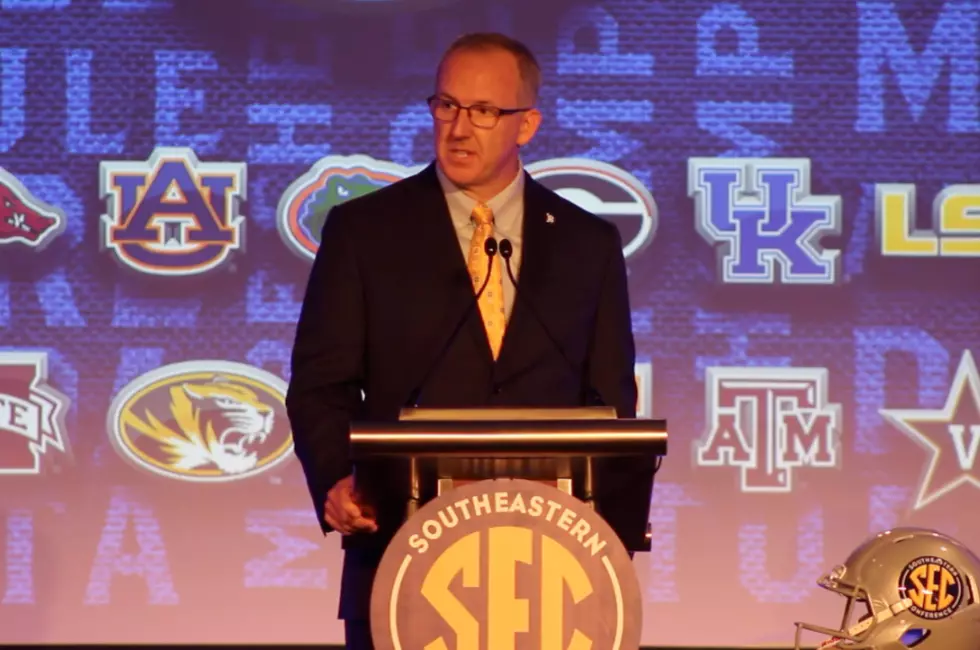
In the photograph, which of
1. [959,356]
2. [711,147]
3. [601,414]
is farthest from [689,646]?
[601,414]

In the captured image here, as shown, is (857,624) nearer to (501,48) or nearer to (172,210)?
(501,48)

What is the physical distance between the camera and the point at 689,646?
418 centimetres

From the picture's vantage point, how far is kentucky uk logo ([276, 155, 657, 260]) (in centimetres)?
413

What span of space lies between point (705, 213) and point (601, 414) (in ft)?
8.66

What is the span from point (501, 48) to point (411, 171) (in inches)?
84.6

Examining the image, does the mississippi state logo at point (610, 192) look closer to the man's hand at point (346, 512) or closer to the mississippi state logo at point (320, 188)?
the mississippi state logo at point (320, 188)

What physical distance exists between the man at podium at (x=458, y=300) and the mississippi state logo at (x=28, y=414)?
2.31m

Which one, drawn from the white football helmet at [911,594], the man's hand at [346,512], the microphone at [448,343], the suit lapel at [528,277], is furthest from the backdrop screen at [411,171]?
the man's hand at [346,512]

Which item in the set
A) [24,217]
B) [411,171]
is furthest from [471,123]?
[24,217]

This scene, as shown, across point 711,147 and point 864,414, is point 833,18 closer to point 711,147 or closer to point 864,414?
point 711,147

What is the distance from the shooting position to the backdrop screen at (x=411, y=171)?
13.5ft

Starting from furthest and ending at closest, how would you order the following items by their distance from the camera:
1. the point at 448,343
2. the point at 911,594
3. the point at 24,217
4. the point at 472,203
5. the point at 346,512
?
the point at 24,217
the point at 911,594
the point at 472,203
the point at 448,343
the point at 346,512

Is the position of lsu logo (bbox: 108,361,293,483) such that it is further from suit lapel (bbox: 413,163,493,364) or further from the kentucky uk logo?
suit lapel (bbox: 413,163,493,364)

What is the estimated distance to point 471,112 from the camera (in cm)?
200
